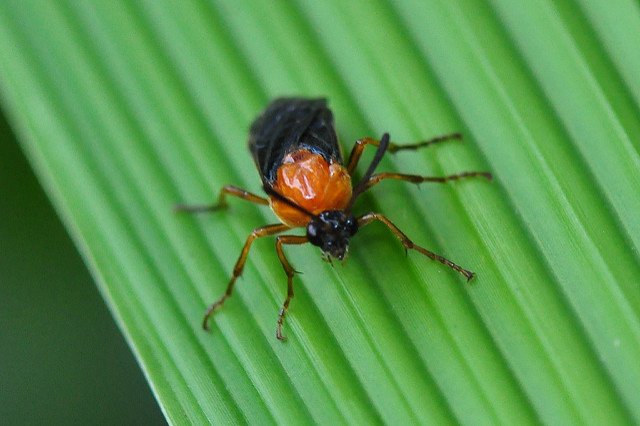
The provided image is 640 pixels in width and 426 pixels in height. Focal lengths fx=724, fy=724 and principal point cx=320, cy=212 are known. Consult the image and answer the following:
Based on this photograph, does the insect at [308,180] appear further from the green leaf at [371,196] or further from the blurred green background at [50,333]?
the blurred green background at [50,333]

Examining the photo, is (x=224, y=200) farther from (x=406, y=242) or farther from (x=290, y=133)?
(x=406, y=242)

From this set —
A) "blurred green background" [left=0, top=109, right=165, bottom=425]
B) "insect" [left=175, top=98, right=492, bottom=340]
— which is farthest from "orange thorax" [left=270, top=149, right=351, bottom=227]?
"blurred green background" [left=0, top=109, right=165, bottom=425]

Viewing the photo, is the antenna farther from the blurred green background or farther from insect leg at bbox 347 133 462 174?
the blurred green background

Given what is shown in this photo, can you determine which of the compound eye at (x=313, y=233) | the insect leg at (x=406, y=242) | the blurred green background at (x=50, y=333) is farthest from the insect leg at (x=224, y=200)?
the blurred green background at (x=50, y=333)

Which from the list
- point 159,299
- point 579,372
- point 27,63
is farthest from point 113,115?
A: point 579,372

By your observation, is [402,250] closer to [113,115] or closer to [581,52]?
[581,52]

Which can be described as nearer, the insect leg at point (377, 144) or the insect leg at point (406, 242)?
the insect leg at point (406, 242)
